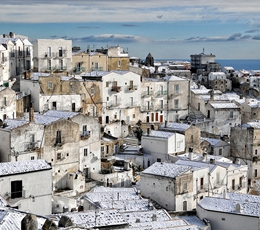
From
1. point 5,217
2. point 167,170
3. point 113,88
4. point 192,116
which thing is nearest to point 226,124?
point 192,116

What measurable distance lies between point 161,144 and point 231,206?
19.0m

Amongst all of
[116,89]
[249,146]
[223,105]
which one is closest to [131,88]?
[116,89]

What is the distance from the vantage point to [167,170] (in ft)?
138

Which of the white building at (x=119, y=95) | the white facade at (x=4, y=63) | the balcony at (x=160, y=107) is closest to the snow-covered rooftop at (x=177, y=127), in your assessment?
the white building at (x=119, y=95)

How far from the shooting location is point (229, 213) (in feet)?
108

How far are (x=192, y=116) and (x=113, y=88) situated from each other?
40.3 feet

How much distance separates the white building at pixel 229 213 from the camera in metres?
32.7

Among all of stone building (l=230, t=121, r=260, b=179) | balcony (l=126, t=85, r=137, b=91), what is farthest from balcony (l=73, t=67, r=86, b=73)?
stone building (l=230, t=121, r=260, b=179)

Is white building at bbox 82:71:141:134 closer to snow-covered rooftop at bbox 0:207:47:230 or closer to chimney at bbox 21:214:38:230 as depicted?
snow-covered rooftop at bbox 0:207:47:230

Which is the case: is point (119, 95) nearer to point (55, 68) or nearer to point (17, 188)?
point (55, 68)

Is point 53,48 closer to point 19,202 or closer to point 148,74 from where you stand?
point 148,74

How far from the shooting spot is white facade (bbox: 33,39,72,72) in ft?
230

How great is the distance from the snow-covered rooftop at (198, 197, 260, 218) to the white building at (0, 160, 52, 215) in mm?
10089

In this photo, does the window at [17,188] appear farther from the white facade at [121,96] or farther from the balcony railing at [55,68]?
the balcony railing at [55,68]
